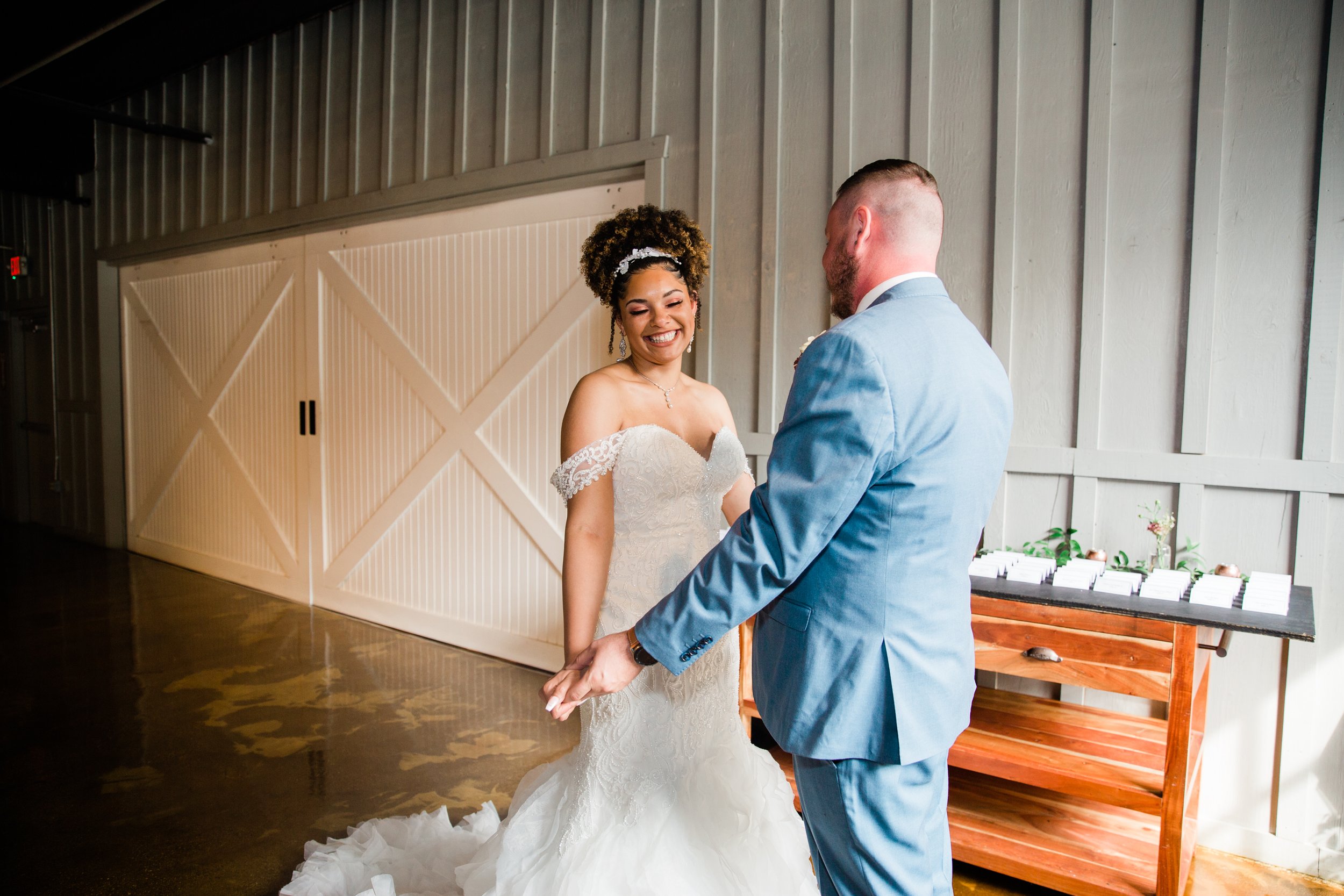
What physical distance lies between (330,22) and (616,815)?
6077 millimetres

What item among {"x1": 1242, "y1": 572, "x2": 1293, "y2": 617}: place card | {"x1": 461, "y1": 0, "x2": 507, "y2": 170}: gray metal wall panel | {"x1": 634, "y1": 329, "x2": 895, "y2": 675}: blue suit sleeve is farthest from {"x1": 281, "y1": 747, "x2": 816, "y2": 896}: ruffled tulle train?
{"x1": 461, "y1": 0, "x2": 507, "y2": 170}: gray metal wall panel

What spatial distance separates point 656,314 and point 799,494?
0.92m

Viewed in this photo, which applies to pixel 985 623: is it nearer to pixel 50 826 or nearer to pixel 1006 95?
pixel 1006 95

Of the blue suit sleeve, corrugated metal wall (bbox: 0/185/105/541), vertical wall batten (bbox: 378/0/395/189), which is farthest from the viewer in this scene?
corrugated metal wall (bbox: 0/185/105/541)

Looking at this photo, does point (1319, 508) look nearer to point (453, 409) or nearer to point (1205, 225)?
point (1205, 225)

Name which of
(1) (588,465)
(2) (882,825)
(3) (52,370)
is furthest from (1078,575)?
(3) (52,370)

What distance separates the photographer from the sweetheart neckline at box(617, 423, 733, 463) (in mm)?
2002

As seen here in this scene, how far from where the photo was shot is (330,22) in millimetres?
5754

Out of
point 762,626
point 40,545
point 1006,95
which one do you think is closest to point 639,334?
point 762,626

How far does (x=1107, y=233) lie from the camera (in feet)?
9.56

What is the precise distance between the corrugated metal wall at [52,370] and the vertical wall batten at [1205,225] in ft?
31.0

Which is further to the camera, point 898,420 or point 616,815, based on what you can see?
point 616,815

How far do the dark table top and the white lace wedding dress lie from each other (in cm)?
100

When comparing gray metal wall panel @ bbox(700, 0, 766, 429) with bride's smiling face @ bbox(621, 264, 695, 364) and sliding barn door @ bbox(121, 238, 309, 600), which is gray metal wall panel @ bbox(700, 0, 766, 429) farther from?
sliding barn door @ bbox(121, 238, 309, 600)
